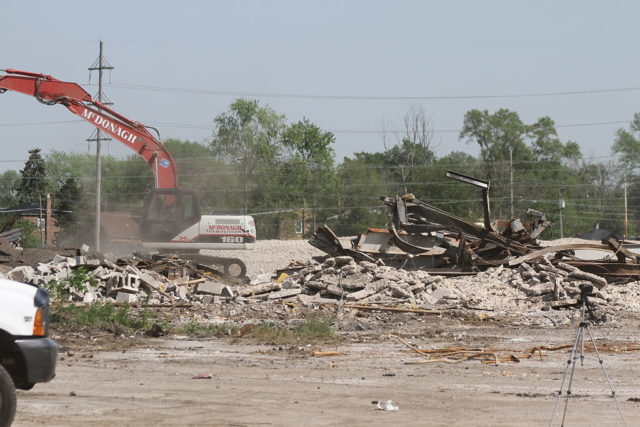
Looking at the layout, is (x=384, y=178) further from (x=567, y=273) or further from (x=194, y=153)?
(x=567, y=273)

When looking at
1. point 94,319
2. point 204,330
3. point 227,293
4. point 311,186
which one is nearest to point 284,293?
point 227,293

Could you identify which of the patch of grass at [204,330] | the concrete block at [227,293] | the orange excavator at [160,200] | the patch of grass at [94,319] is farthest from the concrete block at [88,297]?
the orange excavator at [160,200]

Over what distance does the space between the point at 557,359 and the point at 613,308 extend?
8217 mm

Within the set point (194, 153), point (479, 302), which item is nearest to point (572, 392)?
point (479, 302)

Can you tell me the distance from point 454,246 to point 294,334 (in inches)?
364

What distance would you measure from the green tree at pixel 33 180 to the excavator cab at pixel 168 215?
143 feet

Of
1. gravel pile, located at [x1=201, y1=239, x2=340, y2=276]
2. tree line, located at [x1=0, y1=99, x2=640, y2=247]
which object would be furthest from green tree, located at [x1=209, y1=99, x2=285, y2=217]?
gravel pile, located at [x1=201, y1=239, x2=340, y2=276]

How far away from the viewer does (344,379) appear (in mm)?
10758

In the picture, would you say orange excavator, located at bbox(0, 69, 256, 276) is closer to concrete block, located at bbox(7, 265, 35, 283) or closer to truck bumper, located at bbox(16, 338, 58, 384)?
concrete block, located at bbox(7, 265, 35, 283)

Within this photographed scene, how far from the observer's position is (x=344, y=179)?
69.4 m

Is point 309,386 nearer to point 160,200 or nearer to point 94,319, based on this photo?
point 94,319

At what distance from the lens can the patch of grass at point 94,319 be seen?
15.2 m

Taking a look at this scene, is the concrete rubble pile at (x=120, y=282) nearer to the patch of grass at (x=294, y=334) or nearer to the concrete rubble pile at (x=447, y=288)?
the concrete rubble pile at (x=447, y=288)

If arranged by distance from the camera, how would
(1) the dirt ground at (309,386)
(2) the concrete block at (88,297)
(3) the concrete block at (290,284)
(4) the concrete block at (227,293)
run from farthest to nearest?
1. (3) the concrete block at (290,284)
2. (4) the concrete block at (227,293)
3. (2) the concrete block at (88,297)
4. (1) the dirt ground at (309,386)
